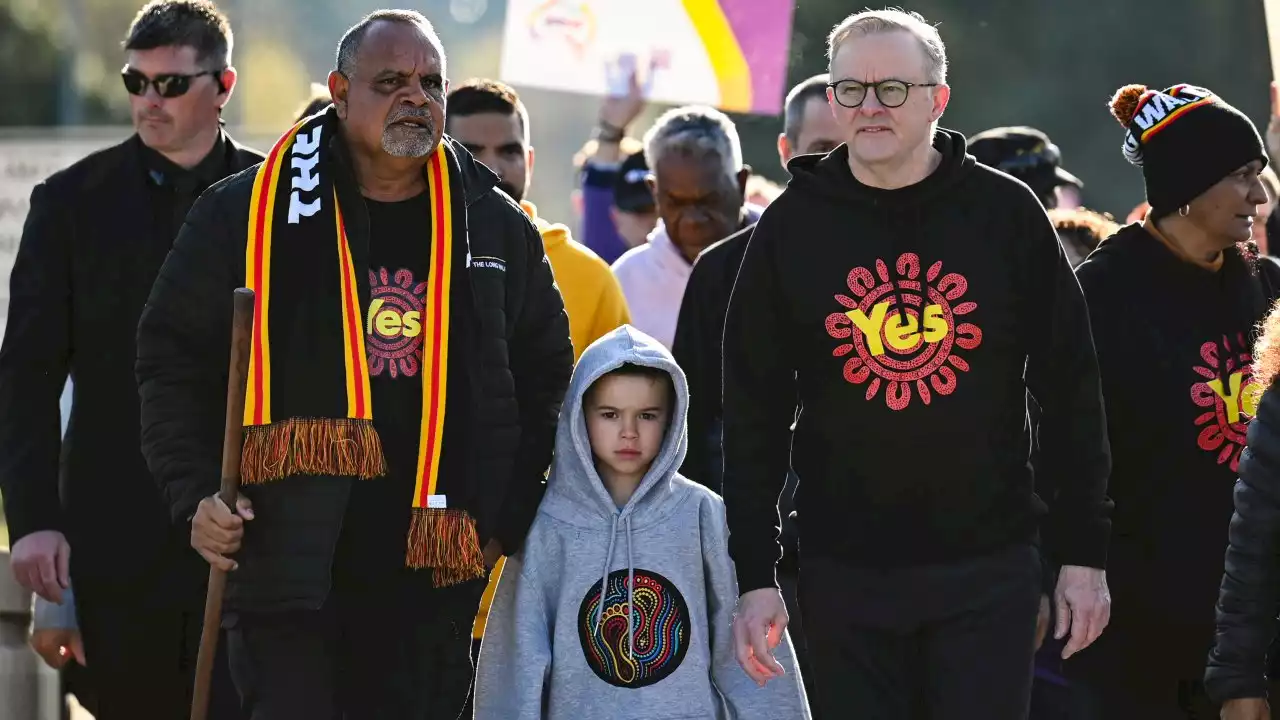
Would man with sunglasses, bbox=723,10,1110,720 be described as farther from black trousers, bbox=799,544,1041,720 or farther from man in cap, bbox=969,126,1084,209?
man in cap, bbox=969,126,1084,209

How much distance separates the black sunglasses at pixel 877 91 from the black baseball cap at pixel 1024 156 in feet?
10.6

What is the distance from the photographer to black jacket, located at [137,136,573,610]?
631 centimetres

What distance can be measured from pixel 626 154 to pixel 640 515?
4198 mm

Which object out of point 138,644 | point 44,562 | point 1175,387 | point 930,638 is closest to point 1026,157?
point 1175,387

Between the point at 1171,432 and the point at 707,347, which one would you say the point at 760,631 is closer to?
the point at 1171,432

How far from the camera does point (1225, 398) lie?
23.9 ft

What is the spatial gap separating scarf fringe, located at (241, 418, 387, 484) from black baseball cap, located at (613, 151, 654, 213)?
449 cm

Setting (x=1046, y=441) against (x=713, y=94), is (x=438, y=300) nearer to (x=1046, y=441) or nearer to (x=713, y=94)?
(x=1046, y=441)

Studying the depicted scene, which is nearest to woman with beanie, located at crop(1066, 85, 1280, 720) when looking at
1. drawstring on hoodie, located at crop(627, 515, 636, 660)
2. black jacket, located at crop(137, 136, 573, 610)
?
drawstring on hoodie, located at crop(627, 515, 636, 660)

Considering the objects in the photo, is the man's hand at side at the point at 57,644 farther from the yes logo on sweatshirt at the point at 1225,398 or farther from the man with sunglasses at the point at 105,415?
the yes logo on sweatshirt at the point at 1225,398

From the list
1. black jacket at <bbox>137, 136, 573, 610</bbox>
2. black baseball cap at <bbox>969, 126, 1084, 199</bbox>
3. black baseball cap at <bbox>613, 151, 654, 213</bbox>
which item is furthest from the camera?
black baseball cap at <bbox>613, 151, 654, 213</bbox>

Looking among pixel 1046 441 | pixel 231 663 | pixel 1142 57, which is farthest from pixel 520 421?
pixel 1142 57

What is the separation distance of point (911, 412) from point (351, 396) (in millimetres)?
1390

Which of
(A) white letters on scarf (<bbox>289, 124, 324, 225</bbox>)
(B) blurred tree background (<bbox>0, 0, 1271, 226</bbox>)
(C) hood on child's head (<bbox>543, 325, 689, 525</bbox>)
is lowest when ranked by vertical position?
(C) hood on child's head (<bbox>543, 325, 689, 525</bbox>)
